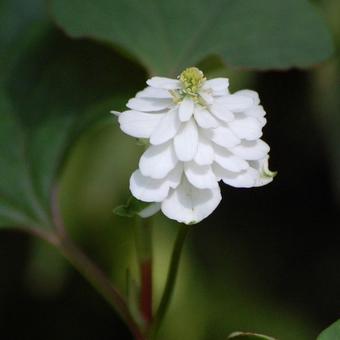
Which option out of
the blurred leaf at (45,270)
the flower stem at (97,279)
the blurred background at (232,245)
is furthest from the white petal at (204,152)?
the blurred leaf at (45,270)

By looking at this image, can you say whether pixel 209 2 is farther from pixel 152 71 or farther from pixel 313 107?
pixel 313 107

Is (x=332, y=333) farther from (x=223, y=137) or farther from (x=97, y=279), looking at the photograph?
(x=97, y=279)

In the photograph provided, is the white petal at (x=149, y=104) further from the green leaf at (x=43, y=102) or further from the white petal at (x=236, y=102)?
the green leaf at (x=43, y=102)

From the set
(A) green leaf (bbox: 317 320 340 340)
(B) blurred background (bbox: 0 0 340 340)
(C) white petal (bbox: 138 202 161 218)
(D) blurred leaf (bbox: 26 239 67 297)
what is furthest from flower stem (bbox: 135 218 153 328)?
(D) blurred leaf (bbox: 26 239 67 297)

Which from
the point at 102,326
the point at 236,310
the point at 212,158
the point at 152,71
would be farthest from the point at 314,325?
the point at 212,158

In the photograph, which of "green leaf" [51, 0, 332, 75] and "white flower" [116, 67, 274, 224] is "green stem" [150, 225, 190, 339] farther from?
"green leaf" [51, 0, 332, 75]

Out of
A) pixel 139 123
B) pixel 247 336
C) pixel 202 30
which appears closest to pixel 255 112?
pixel 139 123

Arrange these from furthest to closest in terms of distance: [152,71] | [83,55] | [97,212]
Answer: [97,212] → [83,55] → [152,71]
